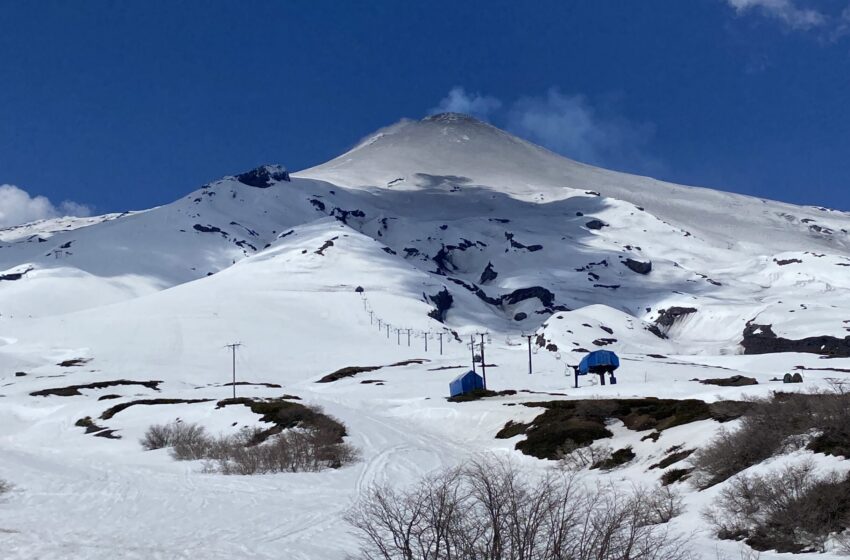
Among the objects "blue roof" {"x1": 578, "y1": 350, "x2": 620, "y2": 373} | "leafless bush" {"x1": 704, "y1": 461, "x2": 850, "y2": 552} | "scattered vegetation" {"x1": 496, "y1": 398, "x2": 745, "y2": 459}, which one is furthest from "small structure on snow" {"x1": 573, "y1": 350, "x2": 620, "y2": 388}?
"leafless bush" {"x1": 704, "y1": 461, "x2": 850, "y2": 552}

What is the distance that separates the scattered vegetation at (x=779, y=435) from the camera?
20.2 meters

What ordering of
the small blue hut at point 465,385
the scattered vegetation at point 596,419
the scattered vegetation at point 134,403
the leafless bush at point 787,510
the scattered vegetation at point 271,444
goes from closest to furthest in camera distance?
the leafless bush at point 787,510 < the scattered vegetation at point 271,444 < the scattered vegetation at point 596,419 < the scattered vegetation at point 134,403 < the small blue hut at point 465,385

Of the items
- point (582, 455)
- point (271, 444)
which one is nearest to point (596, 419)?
point (582, 455)

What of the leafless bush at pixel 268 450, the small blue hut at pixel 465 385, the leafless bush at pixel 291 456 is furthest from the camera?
the small blue hut at pixel 465 385

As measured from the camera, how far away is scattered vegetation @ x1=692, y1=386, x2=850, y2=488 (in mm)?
20234

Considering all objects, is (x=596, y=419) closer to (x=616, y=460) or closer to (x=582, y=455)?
(x=582, y=455)

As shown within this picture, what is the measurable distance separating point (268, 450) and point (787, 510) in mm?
26371

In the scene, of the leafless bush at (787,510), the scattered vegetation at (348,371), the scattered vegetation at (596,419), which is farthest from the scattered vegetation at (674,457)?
the scattered vegetation at (348,371)

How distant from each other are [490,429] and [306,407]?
1445 centimetres

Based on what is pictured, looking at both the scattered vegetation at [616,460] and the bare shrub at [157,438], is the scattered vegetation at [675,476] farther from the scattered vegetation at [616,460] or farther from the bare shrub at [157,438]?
the bare shrub at [157,438]

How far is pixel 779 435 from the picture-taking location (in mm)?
22031

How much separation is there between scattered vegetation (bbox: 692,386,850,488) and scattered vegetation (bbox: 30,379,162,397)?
3236 inches

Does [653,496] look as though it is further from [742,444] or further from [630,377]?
[630,377]

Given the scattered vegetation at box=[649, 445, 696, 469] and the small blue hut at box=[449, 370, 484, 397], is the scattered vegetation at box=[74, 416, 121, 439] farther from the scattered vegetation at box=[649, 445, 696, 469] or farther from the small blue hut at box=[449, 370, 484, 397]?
the scattered vegetation at box=[649, 445, 696, 469]
